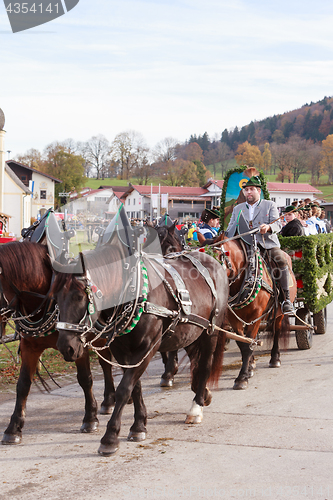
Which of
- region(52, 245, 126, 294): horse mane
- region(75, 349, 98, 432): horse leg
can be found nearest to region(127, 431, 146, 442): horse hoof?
region(75, 349, 98, 432): horse leg

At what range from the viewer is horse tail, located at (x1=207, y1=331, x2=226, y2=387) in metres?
5.37

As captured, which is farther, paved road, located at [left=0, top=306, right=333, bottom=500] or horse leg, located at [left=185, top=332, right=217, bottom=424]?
horse leg, located at [left=185, top=332, right=217, bottom=424]

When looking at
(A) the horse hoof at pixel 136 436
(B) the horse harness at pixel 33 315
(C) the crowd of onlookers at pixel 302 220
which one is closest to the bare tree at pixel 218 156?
(C) the crowd of onlookers at pixel 302 220

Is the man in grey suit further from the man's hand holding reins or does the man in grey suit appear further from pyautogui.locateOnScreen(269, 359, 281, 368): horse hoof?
pyautogui.locateOnScreen(269, 359, 281, 368): horse hoof

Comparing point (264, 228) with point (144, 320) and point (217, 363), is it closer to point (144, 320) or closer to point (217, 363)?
point (217, 363)

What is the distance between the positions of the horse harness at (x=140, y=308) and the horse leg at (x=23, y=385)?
2.51 ft

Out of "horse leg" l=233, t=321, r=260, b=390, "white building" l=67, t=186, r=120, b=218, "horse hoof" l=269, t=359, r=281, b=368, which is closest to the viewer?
"white building" l=67, t=186, r=120, b=218

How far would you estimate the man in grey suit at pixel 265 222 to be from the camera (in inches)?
270

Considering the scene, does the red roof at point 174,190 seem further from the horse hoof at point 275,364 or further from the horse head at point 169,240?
the horse hoof at point 275,364

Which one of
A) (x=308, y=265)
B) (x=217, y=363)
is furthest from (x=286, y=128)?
(x=217, y=363)

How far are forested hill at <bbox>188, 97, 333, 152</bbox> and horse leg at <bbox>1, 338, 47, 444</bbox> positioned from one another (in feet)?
461

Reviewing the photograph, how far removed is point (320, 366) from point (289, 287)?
1184mm

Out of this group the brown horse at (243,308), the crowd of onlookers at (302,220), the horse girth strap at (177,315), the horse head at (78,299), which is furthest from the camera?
the crowd of onlookers at (302,220)

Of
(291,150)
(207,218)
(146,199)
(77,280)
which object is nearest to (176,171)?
(146,199)
